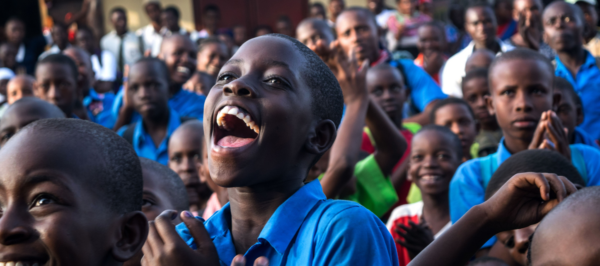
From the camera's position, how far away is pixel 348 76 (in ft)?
9.99

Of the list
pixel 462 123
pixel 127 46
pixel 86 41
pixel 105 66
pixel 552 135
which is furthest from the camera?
pixel 127 46

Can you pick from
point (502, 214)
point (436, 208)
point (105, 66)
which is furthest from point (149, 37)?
point (502, 214)

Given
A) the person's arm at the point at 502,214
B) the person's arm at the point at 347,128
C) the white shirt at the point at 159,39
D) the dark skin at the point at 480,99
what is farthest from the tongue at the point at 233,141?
the white shirt at the point at 159,39

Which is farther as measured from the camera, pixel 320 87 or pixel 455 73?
pixel 455 73

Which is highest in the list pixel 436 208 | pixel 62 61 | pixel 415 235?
pixel 62 61

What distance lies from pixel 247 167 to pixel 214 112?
185mm

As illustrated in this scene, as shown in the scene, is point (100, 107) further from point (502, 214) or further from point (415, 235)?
point (502, 214)

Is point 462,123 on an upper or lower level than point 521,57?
lower

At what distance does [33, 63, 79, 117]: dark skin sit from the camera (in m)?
4.70

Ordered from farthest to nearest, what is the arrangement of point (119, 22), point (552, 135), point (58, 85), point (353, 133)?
1. point (119, 22)
2. point (58, 85)
3. point (353, 133)
4. point (552, 135)

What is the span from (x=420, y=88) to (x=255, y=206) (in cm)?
378

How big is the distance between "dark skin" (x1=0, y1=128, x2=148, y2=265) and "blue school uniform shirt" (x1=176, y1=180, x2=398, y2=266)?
0.23 metres

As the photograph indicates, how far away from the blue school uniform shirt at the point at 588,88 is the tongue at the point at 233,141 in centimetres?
351

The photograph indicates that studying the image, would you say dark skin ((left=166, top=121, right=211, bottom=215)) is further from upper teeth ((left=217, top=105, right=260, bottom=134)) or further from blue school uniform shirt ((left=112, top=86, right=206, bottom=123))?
upper teeth ((left=217, top=105, right=260, bottom=134))
